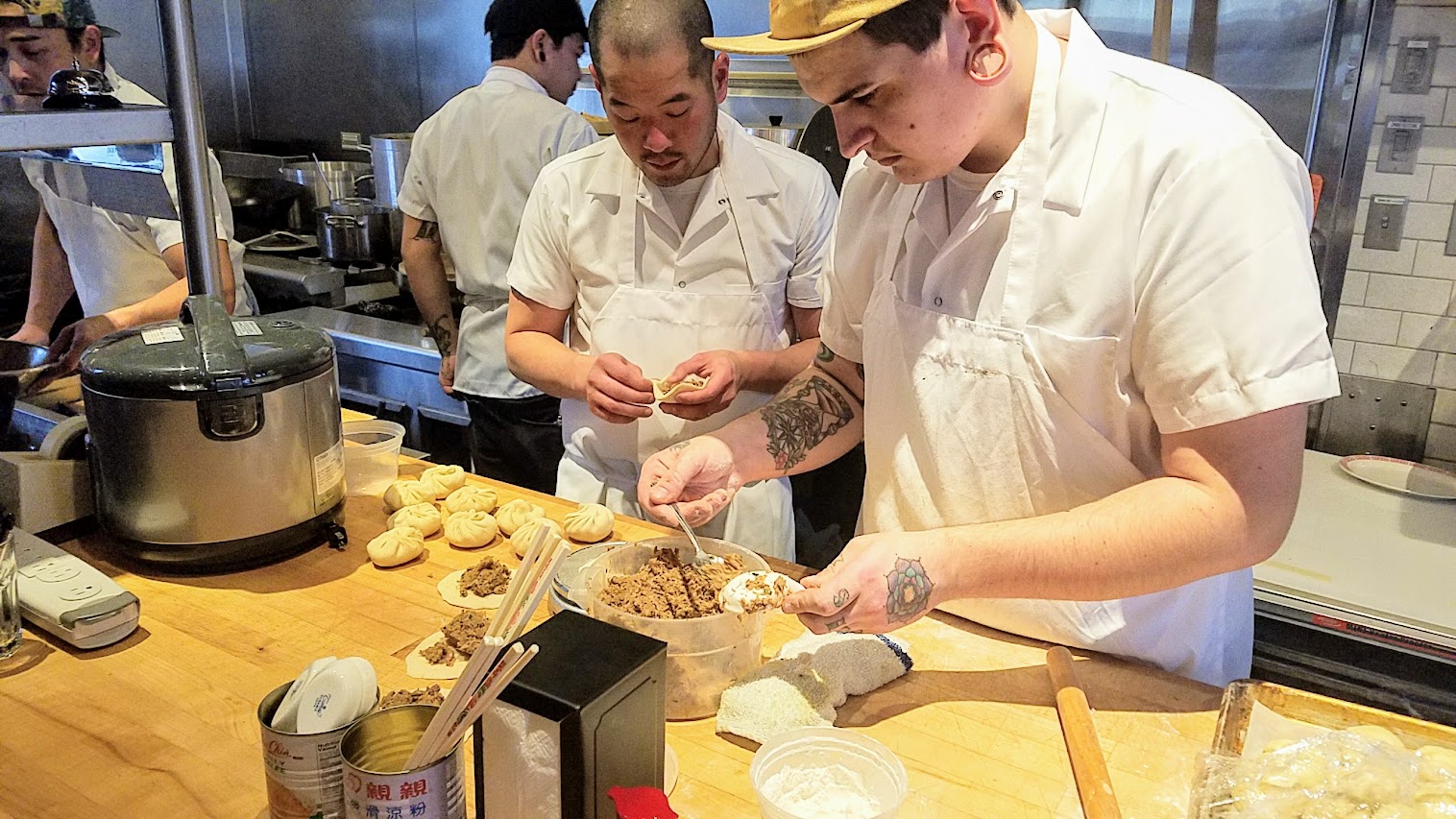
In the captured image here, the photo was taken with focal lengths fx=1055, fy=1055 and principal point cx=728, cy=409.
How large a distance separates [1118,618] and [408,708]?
0.91 m

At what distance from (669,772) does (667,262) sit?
1282mm

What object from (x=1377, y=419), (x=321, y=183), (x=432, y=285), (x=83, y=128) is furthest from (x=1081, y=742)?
(x=321, y=183)

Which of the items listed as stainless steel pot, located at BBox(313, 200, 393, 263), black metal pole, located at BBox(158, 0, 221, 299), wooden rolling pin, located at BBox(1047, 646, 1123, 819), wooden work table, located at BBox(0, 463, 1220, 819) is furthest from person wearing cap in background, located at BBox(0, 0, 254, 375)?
wooden rolling pin, located at BBox(1047, 646, 1123, 819)

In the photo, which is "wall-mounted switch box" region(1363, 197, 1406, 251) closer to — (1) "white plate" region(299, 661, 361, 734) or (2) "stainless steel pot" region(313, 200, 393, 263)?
(1) "white plate" region(299, 661, 361, 734)

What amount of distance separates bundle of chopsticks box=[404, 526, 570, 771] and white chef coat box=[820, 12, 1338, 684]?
0.70 metres

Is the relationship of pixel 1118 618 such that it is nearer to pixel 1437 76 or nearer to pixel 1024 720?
pixel 1024 720

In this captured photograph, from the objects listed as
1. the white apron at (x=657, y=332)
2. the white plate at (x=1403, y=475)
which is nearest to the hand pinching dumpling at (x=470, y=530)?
the white apron at (x=657, y=332)

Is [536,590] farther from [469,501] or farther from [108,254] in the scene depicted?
[108,254]

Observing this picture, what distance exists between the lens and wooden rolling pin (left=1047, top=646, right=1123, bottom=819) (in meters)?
1.09

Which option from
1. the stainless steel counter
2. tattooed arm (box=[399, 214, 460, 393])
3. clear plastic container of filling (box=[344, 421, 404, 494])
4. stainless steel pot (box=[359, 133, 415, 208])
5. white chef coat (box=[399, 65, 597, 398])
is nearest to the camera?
clear plastic container of filling (box=[344, 421, 404, 494])

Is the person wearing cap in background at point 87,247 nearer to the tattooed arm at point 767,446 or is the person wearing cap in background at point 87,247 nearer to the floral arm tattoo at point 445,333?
the floral arm tattoo at point 445,333

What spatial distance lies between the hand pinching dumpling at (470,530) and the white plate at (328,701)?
2.51ft

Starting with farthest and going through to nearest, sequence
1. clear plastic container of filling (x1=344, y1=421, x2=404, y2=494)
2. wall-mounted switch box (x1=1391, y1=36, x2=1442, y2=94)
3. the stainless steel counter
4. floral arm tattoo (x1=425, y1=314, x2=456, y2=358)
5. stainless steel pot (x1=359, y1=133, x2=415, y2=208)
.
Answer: stainless steel pot (x1=359, y1=133, x2=415, y2=208) → the stainless steel counter → floral arm tattoo (x1=425, y1=314, x2=456, y2=358) → wall-mounted switch box (x1=1391, y1=36, x2=1442, y2=94) → clear plastic container of filling (x1=344, y1=421, x2=404, y2=494)

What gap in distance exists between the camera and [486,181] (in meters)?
3.21
